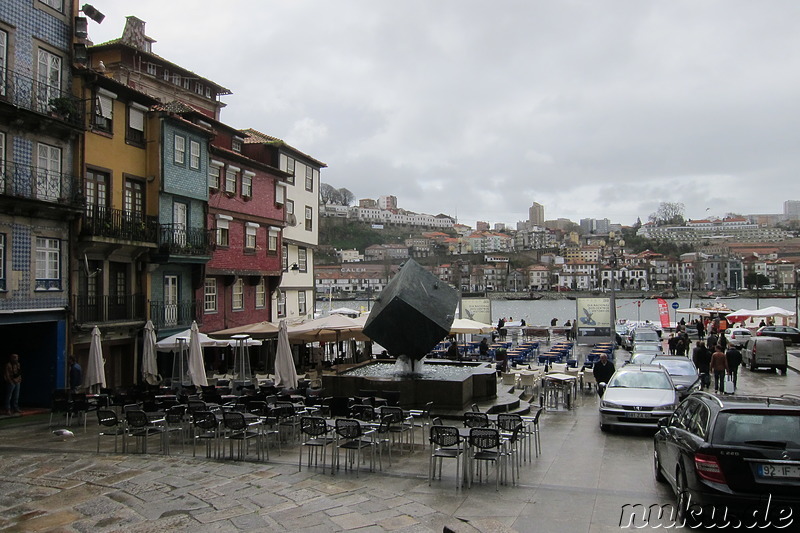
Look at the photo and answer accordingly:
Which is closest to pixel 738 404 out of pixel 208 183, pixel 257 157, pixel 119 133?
pixel 119 133

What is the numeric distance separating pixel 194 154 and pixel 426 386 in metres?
16.9

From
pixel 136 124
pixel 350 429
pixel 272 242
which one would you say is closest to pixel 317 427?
pixel 350 429

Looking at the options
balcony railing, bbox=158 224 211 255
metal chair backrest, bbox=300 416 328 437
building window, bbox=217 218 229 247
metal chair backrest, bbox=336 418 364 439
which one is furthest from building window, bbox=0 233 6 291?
metal chair backrest, bbox=336 418 364 439

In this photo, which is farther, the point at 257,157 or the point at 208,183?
the point at 257,157

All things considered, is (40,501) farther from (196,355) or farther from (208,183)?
(208,183)

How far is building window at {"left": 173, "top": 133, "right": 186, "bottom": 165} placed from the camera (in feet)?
85.9

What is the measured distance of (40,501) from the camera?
9125 millimetres

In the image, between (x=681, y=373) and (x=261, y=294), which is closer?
(x=681, y=373)

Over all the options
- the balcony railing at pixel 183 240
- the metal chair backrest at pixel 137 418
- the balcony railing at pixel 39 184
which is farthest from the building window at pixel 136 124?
the metal chair backrest at pixel 137 418

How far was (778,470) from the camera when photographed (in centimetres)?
705

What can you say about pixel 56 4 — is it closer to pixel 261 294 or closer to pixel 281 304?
pixel 261 294

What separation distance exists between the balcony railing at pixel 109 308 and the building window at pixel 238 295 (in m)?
7.45

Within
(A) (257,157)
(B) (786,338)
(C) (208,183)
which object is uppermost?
(A) (257,157)

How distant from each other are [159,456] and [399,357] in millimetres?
7764
